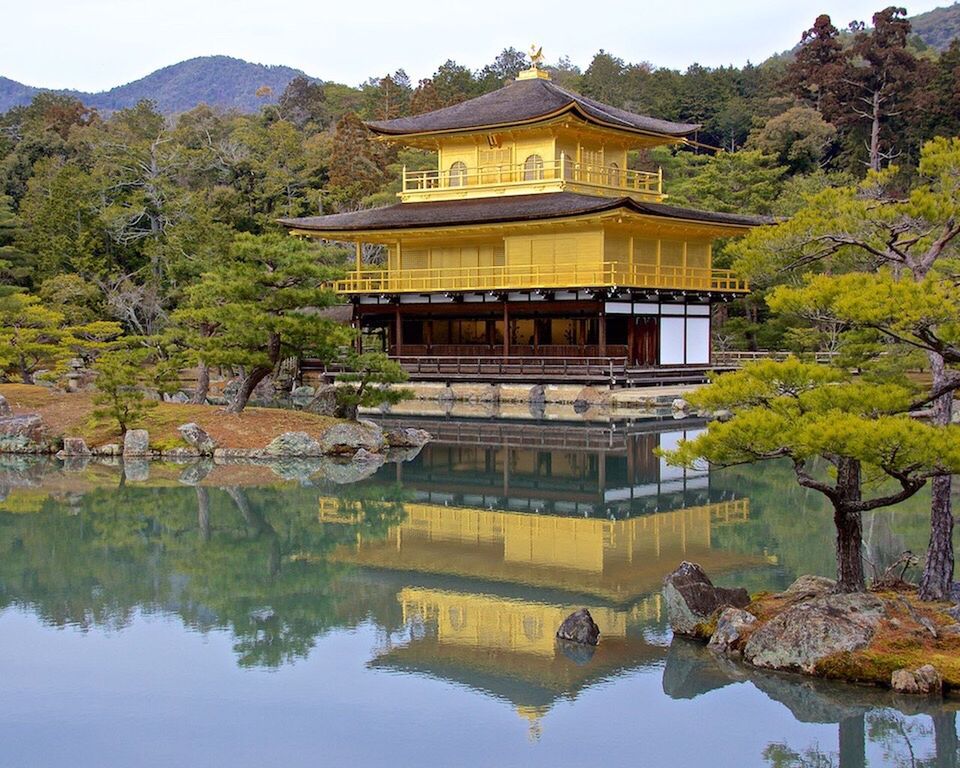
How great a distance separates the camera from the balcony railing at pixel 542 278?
1190 inches

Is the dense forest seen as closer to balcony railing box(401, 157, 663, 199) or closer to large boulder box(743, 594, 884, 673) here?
balcony railing box(401, 157, 663, 199)

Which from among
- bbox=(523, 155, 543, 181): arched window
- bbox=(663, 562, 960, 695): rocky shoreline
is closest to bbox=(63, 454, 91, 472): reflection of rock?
bbox=(663, 562, 960, 695): rocky shoreline

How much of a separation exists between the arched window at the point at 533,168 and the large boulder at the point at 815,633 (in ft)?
84.7

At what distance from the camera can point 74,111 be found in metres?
64.4

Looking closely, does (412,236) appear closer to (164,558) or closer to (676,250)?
(676,250)

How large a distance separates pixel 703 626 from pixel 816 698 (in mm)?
1375

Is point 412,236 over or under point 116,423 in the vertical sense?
over

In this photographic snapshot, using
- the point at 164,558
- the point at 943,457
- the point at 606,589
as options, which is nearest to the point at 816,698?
the point at 943,457

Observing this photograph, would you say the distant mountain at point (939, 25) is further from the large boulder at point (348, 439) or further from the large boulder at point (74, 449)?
the large boulder at point (74, 449)

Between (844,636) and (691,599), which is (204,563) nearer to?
(691,599)

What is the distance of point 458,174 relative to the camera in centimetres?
3544

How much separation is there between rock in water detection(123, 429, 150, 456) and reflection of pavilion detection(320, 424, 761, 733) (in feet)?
15.5

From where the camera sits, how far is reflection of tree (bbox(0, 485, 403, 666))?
10484 millimetres

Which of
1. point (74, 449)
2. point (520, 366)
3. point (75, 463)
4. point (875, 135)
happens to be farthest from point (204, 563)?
point (875, 135)
